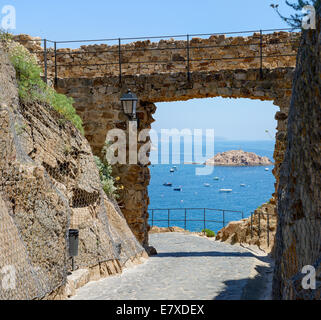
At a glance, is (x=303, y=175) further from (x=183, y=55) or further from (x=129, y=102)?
(x=183, y=55)

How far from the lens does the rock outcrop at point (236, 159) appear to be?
104625mm

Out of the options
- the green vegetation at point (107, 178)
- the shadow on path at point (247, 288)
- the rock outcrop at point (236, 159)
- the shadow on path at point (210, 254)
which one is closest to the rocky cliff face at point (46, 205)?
the green vegetation at point (107, 178)

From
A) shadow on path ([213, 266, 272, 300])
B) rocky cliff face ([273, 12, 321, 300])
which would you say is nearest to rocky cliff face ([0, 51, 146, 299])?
shadow on path ([213, 266, 272, 300])

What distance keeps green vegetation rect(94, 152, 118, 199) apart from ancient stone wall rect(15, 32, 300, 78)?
3.40 meters

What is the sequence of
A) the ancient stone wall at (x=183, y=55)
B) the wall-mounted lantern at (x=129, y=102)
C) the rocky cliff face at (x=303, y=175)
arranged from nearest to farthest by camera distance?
the rocky cliff face at (x=303, y=175)
the wall-mounted lantern at (x=129, y=102)
the ancient stone wall at (x=183, y=55)

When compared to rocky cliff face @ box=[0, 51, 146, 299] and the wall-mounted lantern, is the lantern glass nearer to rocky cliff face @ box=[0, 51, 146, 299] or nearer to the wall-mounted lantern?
the wall-mounted lantern

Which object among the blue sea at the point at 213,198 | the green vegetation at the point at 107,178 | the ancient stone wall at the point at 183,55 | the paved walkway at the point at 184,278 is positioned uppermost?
the ancient stone wall at the point at 183,55

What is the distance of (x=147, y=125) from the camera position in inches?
457

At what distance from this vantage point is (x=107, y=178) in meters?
11.1

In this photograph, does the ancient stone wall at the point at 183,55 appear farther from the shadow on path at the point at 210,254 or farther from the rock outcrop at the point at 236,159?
the rock outcrop at the point at 236,159

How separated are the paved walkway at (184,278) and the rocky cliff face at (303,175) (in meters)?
1.62

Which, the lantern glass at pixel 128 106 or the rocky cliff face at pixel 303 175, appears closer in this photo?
the rocky cliff face at pixel 303 175

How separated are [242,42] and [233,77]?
10.4 ft

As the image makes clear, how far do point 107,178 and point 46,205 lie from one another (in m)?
4.66
